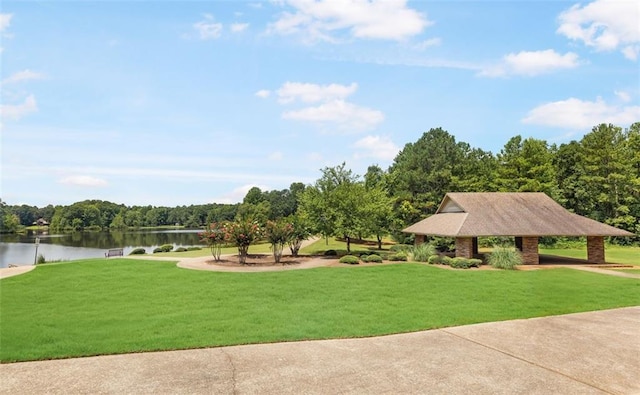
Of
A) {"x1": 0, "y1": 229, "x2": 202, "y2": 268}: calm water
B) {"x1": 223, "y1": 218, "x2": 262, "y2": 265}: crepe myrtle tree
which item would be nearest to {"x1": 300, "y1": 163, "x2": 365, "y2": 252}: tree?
{"x1": 223, "y1": 218, "x2": 262, "y2": 265}: crepe myrtle tree

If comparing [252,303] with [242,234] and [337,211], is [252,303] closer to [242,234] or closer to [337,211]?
[242,234]

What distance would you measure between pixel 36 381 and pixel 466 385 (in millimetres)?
6806

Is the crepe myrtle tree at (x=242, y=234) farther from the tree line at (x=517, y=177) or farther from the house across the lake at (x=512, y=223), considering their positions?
the house across the lake at (x=512, y=223)

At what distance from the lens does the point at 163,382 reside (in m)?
6.29

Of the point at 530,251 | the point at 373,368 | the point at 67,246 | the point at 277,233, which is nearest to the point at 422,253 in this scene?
the point at 530,251

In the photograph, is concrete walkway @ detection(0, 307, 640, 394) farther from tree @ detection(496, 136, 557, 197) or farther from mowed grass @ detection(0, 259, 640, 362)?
tree @ detection(496, 136, 557, 197)

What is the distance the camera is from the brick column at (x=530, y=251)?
2512cm

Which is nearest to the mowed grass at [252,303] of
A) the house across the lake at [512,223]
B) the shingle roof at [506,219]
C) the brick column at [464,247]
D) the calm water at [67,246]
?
the house across the lake at [512,223]

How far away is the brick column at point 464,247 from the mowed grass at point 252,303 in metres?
4.27

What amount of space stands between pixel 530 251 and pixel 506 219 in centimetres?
253

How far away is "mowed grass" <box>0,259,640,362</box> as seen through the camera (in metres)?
9.06

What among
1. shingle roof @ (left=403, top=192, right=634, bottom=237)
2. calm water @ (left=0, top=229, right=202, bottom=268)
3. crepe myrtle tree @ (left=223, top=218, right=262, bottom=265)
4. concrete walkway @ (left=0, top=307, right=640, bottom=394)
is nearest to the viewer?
concrete walkway @ (left=0, top=307, right=640, bottom=394)

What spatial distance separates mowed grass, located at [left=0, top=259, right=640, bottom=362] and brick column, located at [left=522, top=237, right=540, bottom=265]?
3498mm

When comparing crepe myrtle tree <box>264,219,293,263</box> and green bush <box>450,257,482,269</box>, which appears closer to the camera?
green bush <box>450,257,482,269</box>
